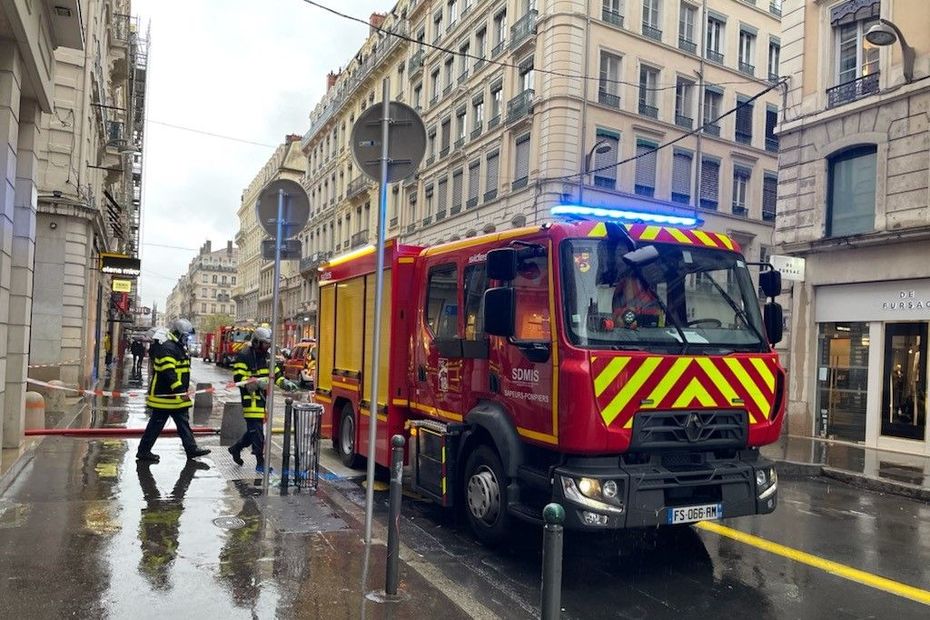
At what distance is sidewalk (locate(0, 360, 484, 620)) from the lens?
180 inches

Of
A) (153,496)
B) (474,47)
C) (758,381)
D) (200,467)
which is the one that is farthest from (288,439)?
(474,47)

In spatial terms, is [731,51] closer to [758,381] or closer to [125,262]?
[125,262]

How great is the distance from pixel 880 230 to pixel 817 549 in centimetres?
950

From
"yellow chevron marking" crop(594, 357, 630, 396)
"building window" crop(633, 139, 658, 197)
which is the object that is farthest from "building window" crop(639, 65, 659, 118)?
"yellow chevron marking" crop(594, 357, 630, 396)

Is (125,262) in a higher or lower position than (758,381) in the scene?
higher

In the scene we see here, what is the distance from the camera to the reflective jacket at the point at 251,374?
8.92m

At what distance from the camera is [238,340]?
1806 inches

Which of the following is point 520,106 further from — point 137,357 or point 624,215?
point 624,215

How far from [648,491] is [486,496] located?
142cm

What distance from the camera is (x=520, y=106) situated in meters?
28.4

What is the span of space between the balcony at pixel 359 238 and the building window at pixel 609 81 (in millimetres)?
21917

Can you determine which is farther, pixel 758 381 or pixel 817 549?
pixel 817 549

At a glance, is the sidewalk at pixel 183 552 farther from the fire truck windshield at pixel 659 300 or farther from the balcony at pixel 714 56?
the balcony at pixel 714 56

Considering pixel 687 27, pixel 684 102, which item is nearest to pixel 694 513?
pixel 684 102
